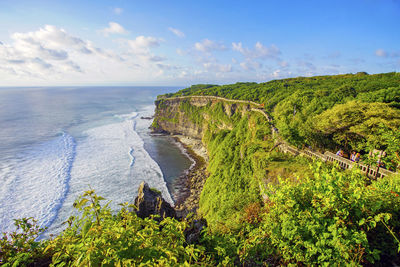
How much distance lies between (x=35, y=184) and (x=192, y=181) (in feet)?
89.7

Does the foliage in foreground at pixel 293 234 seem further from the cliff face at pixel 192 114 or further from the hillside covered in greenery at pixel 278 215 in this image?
the cliff face at pixel 192 114

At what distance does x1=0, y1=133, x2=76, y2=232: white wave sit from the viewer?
85.4ft

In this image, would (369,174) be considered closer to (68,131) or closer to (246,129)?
(246,129)

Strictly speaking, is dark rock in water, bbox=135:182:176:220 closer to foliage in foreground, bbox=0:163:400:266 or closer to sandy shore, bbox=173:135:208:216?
foliage in foreground, bbox=0:163:400:266

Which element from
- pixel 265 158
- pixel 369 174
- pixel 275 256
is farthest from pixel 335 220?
pixel 265 158

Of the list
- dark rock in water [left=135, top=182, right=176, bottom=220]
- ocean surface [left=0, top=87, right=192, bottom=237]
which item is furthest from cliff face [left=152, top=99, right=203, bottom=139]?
dark rock in water [left=135, top=182, right=176, bottom=220]

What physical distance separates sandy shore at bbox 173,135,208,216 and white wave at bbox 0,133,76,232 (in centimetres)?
1798

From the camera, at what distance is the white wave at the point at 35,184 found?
26.0 m

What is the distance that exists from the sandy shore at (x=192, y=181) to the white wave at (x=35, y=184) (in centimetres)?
1798

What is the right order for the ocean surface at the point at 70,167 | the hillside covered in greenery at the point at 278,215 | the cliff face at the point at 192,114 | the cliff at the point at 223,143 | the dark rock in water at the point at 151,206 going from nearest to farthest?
the hillside covered in greenery at the point at 278,215
the dark rock in water at the point at 151,206
the cliff at the point at 223,143
the ocean surface at the point at 70,167
the cliff face at the point at 192,114

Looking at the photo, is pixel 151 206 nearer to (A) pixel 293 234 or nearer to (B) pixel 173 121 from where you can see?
(A) pixel 293 234

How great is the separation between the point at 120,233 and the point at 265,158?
63.3 ft

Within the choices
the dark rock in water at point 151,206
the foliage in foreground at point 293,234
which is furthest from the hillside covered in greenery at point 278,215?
the dark rock in water at point 151,206

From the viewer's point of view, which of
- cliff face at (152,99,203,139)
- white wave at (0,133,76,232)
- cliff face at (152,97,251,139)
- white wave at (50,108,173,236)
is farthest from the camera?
cliff face at (152,99,203,139)
